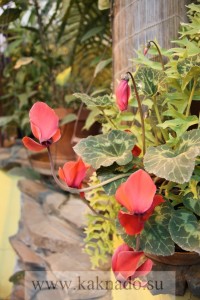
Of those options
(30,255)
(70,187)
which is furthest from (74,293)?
(30,255)

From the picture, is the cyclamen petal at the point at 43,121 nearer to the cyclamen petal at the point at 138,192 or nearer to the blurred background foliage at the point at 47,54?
the cyclamen petal at the point at 138,192

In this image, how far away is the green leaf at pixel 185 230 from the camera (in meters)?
0.72

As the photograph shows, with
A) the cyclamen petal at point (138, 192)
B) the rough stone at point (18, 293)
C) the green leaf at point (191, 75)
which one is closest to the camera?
the cyclamen petal at point (138, 192)

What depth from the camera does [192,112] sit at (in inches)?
41.1

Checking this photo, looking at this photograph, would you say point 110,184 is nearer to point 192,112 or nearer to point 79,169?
point 79,169

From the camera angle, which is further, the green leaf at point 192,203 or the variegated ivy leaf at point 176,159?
the green leaf at point 192,203

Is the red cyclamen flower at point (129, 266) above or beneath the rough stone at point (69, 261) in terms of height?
above

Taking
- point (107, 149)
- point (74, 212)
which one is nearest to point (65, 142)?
point (74, 212)

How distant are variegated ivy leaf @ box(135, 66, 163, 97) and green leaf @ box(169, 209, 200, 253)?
30 centimetres

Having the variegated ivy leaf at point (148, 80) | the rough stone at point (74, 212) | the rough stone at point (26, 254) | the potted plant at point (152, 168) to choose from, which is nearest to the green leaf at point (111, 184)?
the potted plant at point (152, 168)

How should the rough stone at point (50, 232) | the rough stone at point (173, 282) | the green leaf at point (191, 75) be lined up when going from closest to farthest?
the green leaf at point (191, 75) → the rough stone at point (173, 282) → the rough stone at point (50, 232)

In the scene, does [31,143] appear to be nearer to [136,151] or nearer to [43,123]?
[43,123]

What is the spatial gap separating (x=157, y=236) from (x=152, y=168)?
17 cm

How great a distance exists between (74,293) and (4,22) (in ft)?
4.30
